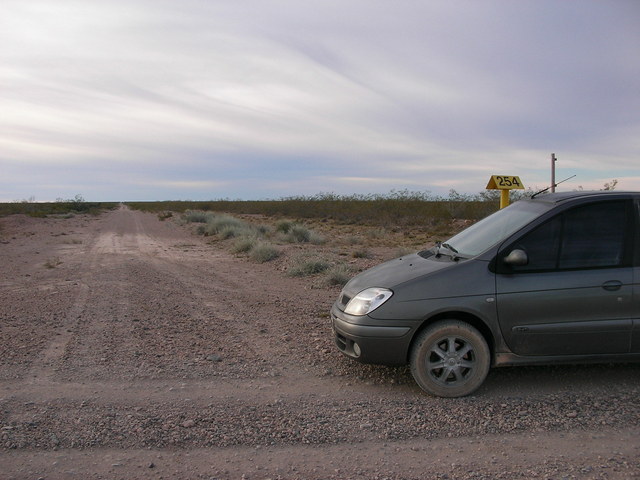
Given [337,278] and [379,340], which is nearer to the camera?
[379,340]

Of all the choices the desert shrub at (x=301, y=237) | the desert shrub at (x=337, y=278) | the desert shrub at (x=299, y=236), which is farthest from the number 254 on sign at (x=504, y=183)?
the desert shrub at (x=299, y=236)

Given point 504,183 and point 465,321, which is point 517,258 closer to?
point 465,321

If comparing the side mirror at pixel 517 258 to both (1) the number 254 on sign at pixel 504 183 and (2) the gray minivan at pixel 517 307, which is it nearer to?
(2) the gray minivan at pixel 517 307

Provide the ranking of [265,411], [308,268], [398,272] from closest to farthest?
1. [265,411]
2. [398,272]
3. [308,268]

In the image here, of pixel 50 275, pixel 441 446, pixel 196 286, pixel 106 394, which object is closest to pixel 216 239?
pixel 50 275

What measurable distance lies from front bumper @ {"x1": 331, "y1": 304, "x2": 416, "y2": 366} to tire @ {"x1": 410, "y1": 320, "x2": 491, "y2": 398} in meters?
0.12

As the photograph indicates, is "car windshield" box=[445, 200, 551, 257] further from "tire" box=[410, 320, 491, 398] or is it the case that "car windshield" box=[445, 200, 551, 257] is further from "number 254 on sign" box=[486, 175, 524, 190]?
"number 254 on sign" box=[486, 175, 524, 190]

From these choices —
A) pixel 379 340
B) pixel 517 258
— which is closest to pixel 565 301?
pixel 517 258

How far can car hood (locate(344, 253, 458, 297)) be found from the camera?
5.05 m

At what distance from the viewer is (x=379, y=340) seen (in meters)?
4.88

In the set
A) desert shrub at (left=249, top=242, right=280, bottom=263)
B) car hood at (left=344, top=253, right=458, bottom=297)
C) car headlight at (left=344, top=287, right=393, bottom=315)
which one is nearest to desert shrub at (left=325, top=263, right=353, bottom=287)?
desert shrub at (left=249, top=242, right=280, bottom=263)

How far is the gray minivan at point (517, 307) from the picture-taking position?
4.81 m

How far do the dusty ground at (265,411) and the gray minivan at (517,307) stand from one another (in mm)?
351

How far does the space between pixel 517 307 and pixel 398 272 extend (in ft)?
3.68
